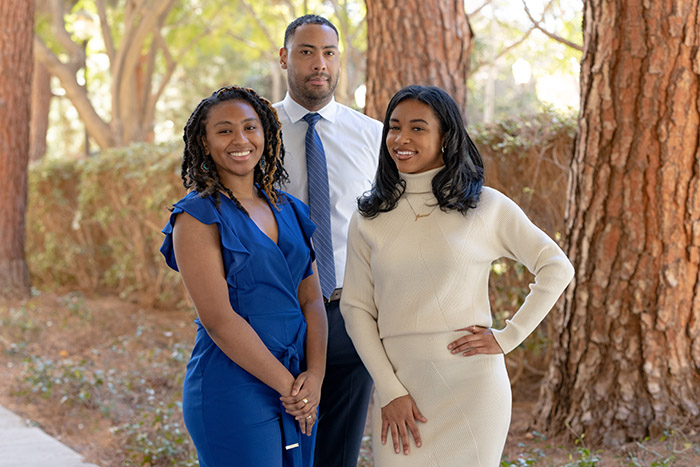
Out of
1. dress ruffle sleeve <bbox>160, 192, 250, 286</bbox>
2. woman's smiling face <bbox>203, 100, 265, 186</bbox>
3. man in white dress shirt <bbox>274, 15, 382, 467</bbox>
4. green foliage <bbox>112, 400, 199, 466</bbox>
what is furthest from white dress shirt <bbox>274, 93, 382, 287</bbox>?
green foliage <bbox>112, 400, 199, 466</bbox>

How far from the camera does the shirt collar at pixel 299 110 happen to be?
3225 mm

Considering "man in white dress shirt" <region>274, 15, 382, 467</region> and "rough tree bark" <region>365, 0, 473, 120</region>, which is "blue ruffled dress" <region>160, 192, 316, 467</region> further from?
"rough tree bark" <region>365, 0, 473, 120</region>

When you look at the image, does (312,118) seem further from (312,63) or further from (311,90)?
(312,63)

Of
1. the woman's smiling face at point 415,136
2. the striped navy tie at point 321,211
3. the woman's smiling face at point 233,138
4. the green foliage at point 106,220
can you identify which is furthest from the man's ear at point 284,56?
the green foliage at point 106,220

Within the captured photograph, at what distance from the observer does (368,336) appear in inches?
99.8

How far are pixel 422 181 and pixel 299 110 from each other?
34.4 inches

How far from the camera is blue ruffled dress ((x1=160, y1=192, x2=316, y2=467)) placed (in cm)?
238

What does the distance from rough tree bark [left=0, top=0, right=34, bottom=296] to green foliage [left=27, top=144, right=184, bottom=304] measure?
73 centimetres

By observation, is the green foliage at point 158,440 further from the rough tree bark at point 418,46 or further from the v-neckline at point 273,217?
the rough tree bark at point 418,46

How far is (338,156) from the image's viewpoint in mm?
3236

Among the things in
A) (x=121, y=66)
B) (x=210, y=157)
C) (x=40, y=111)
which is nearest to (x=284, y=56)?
(x=210, y=157)

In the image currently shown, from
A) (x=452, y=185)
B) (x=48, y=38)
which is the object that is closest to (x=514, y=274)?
(x=452, y=185)

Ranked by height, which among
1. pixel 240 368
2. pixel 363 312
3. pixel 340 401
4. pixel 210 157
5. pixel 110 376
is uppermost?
pixel 210 157

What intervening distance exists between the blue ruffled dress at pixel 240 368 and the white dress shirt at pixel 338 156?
64 cm
